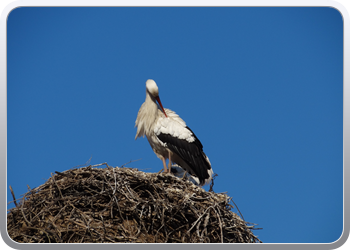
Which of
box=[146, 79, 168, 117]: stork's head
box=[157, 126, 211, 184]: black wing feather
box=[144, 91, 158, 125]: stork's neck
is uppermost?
box=[146, 79, 168, 117]: stork's head

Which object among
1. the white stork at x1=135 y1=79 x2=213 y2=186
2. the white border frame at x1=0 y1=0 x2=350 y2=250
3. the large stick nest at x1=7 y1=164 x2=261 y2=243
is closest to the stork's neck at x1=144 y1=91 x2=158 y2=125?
the white stork at x1=135 y1=79 x2=213 y2=186

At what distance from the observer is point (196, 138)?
6770 millimetres

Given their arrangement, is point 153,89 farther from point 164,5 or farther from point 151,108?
point 164,5

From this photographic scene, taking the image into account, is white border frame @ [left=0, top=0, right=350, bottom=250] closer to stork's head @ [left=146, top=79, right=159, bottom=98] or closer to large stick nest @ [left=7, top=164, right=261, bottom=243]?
large stick nest @ [left=7, top=164, right=261, bottom=243]

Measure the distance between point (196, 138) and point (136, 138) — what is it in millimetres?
950

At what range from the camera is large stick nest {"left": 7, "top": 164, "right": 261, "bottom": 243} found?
446 centimetres

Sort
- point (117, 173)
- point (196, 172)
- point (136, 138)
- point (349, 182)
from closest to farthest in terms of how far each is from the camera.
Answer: point (349, 182)
point (117, 173)
point (196, 172)
point (136, 138)

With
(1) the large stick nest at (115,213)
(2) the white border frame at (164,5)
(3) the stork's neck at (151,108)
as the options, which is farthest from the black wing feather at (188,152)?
(2) the white border frame at (164,5)

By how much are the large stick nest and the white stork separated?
147 cm

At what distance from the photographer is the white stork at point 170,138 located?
21.5 feet

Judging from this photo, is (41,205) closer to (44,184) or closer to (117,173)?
(44,184)

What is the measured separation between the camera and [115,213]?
15.5 ft

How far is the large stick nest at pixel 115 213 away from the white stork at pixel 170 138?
4.83ft
